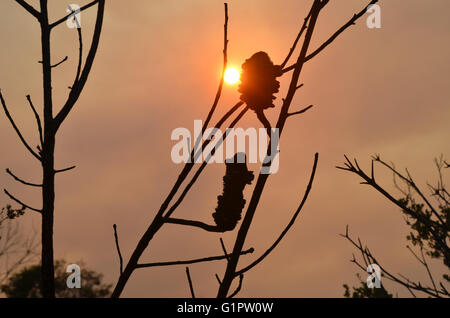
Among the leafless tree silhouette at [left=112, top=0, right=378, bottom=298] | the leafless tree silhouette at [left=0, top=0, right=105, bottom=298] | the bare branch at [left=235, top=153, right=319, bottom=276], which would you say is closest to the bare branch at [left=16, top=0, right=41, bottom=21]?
the leafless tree silhouette at [left=0, top=0, right=105, bottom=298]

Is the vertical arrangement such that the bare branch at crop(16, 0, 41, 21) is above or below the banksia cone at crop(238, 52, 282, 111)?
above

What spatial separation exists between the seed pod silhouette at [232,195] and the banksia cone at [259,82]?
202mm

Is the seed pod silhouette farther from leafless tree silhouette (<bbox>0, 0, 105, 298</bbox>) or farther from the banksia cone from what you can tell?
leafless tree silhouette (<bbox>0, 0, 105, 298</bbox>)

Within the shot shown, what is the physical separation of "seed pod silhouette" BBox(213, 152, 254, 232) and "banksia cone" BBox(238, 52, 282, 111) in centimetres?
20

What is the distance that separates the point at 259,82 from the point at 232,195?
0.36 m

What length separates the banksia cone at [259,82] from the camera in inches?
58.7

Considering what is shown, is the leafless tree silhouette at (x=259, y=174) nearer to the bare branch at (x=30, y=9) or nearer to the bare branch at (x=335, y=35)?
the bare branch at (x=335, y=35)

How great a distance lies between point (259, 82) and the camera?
1.51 metres

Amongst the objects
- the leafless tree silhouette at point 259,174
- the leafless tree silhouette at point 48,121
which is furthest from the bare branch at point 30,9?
the leafless tree silhouette at point 259,174

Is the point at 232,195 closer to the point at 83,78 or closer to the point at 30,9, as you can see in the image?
the point at 83,78

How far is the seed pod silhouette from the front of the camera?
1613mm

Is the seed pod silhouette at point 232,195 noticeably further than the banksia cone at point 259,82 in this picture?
Yes
